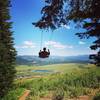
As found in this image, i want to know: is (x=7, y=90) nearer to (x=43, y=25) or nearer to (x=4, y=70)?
(x=4, y=70)

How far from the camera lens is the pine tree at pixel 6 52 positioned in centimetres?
2925

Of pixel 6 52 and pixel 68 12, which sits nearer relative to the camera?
pixel 68 12

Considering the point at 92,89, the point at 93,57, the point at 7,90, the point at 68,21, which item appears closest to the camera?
the point at 68,21

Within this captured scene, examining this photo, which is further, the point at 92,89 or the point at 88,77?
the point at 88,77

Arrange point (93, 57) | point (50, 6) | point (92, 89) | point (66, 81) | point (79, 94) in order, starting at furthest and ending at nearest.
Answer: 1. point (66, 81)
2. point (92, 89)
3. point (79, 94)
4. point (93, 57)
5. point (50, 6)

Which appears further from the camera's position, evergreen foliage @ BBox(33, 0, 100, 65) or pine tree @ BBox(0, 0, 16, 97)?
pine tree @ BBox(0, 0, 16, 97)

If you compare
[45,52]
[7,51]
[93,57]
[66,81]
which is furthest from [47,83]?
[45,52]

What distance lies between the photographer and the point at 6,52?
30438 mm

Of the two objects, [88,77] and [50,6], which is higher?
[50,6]

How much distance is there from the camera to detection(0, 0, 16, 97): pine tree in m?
29.2

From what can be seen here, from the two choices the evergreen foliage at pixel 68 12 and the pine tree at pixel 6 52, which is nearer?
the evergreen foliage at pixel 68 12

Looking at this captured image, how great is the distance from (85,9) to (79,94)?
24.1m

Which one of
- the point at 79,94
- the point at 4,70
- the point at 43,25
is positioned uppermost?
the point at 43,25

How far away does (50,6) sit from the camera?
1127 cm
